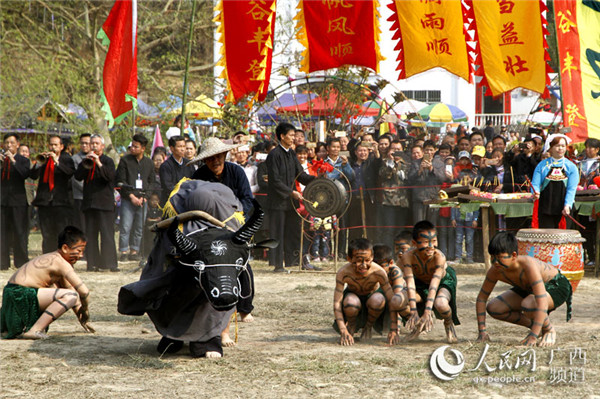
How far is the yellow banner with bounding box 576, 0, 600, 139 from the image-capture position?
11.7m

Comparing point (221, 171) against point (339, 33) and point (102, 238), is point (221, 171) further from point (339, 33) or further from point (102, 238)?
point (339, 33)

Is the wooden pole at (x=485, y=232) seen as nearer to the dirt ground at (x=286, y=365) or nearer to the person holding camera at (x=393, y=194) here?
the person holding camera at (x=393, y=194)

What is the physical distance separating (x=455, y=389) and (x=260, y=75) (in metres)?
9.17

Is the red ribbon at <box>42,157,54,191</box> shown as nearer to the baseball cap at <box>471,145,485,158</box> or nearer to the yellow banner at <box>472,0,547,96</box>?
the baseball cap at <box>471,145,485,158</box>

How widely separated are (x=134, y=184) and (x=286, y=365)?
281 inches

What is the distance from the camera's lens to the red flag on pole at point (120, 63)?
13242mm

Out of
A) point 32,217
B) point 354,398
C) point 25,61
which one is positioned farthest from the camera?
point 25,61

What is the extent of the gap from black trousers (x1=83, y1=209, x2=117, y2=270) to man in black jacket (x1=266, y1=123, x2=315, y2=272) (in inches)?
94.4

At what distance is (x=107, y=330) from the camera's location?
744 centimetres

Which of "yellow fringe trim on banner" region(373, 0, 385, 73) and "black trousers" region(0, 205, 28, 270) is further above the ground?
"yellow fringe trim on banner" region(373, 0, 385, 73)

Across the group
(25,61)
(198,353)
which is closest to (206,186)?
(198,353)

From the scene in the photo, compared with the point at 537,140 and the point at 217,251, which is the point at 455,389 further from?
the point at 537,140

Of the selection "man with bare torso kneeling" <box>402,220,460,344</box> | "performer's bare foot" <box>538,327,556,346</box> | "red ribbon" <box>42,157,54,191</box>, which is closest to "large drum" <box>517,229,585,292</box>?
"man with bare torso kneeling" <box>402,220,460,344</box>

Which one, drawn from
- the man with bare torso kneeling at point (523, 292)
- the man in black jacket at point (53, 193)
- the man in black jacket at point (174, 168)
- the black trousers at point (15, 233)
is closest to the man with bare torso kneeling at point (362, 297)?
the man with bare torso kneeling at point (523, 292)
